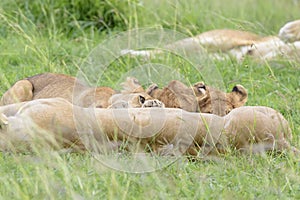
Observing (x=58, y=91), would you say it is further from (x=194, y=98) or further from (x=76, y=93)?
(x=194, y=98)

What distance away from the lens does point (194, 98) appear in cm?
448

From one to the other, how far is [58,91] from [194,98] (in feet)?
3.37

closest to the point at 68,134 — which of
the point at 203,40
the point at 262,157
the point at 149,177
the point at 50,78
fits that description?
the point at 149,177

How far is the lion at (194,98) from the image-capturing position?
4.47 meters

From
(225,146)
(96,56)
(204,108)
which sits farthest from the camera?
(96,56)

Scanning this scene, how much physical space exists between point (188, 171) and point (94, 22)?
3.81 m

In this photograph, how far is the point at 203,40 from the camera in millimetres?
7191

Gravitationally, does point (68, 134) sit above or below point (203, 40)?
above

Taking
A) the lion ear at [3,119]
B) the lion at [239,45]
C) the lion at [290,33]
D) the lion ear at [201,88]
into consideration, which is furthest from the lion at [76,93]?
the lion at [290,33]

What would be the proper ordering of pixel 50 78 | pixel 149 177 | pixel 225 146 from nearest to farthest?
1. pixel 149 177
2. pixel 225 146
3. pixel 50 78

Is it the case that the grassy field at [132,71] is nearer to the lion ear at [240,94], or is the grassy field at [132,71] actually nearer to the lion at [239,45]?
the lion at [239,45]

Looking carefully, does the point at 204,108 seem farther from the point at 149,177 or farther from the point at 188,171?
the point at 149,177

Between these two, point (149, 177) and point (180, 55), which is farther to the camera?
point (180, 55)

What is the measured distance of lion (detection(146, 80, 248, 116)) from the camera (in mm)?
4469
